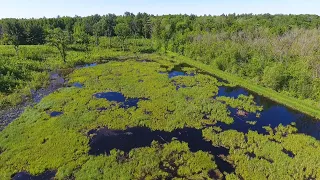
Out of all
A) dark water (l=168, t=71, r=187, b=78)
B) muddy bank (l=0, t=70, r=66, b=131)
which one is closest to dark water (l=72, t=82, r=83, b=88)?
muddy bank (l=0, t=70, r=66, b=131)

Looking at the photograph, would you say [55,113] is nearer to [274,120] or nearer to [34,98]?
[34,98]

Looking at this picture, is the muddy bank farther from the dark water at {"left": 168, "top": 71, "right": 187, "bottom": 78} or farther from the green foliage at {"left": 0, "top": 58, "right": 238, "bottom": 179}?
the dark water at {"left": 168, "top": 71, "right": 187, "bottom": 78}

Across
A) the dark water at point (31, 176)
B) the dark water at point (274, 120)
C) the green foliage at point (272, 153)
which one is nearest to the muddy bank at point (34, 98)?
the dark water at point (31, 176)

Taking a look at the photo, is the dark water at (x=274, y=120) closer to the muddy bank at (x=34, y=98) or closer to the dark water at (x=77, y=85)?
the dark water at (x=77, y=85)

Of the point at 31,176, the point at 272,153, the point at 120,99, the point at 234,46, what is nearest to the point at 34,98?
the point at 120,99

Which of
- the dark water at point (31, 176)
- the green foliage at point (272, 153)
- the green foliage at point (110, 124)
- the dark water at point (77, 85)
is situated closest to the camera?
the dark water at point (31, 176)

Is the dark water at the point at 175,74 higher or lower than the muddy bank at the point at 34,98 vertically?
higher

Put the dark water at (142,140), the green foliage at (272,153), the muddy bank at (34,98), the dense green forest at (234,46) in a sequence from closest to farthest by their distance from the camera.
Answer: the green foliage at (272,153), the dark water at (142,140), the muddy bank at (34,98), the dense green forest at (234,46)
